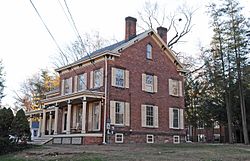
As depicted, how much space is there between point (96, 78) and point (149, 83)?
444 centimetres

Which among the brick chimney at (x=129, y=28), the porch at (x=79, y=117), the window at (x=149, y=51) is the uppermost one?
the brick chimney at (x=129, y=28)

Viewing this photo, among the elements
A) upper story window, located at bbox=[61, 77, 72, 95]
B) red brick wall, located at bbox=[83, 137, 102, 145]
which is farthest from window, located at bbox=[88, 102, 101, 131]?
upper story window, located at bbox=[61, 77, 72, 95]

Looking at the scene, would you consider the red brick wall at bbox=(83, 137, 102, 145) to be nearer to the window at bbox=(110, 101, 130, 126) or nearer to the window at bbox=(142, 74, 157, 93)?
the window at bbox=(110, 101, 130, 126)

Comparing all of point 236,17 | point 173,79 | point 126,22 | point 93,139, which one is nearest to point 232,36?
point 236,17

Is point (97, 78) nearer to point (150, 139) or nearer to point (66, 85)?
point (66, 85)

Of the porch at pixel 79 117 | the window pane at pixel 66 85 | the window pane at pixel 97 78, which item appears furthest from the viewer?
the window pane at pixel 66 85

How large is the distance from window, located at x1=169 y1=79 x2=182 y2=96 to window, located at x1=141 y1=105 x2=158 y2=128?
261 cm

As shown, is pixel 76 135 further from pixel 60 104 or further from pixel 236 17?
pixel 236 17

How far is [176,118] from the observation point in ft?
91.9

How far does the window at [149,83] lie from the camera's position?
2620cm

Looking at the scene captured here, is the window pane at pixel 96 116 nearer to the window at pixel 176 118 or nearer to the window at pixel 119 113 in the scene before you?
the window at pixel 119 113

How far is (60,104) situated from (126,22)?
352 inches

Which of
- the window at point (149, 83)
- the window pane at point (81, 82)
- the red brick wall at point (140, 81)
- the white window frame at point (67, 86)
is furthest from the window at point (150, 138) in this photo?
the white window frame at point (67, 86)

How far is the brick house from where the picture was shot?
2359 cm
